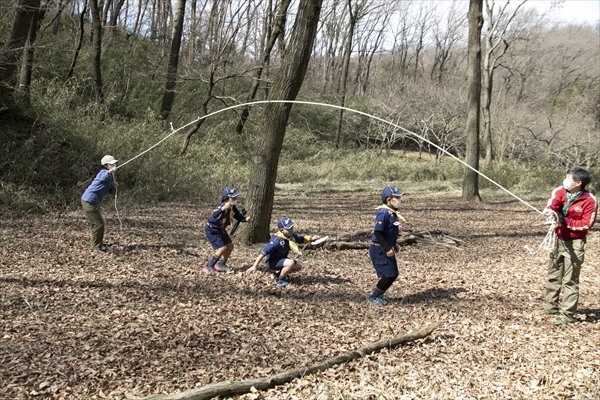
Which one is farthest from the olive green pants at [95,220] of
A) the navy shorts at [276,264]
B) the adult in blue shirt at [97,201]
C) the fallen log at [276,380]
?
the fallen log at [276,380]

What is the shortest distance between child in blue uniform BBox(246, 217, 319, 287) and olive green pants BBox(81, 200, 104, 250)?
9.68 feet

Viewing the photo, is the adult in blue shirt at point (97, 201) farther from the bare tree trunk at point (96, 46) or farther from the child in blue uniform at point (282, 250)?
the bare tree trunk at point (96, 46)

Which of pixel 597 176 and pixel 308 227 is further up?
pixel 597 176

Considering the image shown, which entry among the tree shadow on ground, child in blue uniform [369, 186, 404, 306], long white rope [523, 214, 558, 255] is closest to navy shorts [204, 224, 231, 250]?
the tree shadow on ground

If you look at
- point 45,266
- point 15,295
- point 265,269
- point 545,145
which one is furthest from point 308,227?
point 545,145

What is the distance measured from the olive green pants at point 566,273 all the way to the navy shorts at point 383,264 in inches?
79.5

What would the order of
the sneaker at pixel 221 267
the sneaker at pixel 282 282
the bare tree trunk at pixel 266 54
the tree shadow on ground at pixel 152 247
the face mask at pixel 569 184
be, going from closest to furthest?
1. the face mask at pixel 569 184
2. the sneaker at pixel 282 282
3. the sneaker at pixel 221 267
4. the tree shadow on ground at pixel 152 247
5. the bare tree trunk at pixel 266 54

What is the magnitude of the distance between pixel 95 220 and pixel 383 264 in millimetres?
4770

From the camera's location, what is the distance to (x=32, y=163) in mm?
12461

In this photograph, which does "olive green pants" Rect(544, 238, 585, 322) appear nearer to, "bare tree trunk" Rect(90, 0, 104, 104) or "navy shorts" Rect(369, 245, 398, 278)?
"navy shorts" Rect(369, 245, 398, 278)

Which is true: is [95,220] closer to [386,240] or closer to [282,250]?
[282,250]

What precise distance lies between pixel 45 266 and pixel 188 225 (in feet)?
13.7

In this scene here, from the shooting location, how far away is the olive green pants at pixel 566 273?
6191 millimetres

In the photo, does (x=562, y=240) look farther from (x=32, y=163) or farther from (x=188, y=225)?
(x=32, y=163)
